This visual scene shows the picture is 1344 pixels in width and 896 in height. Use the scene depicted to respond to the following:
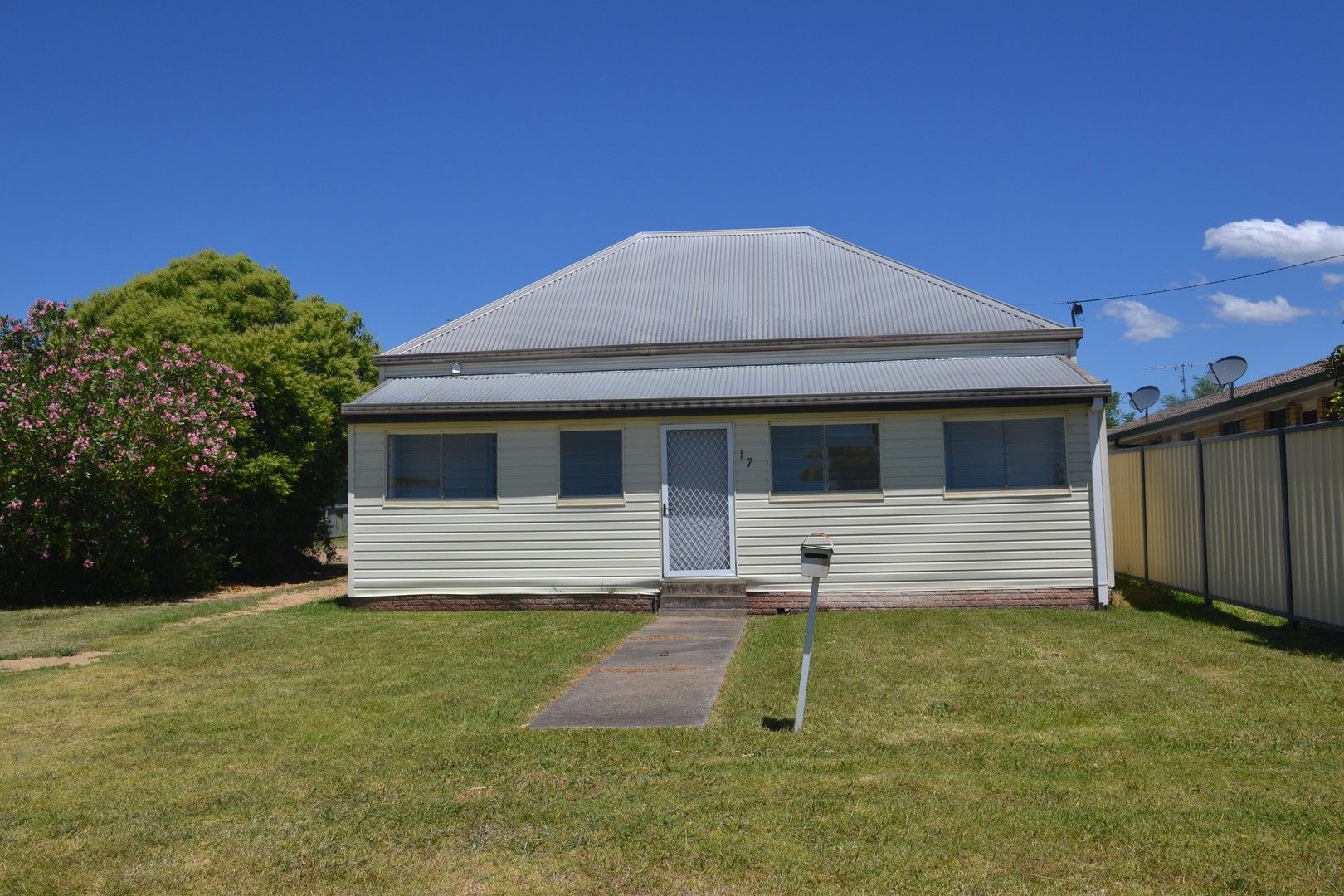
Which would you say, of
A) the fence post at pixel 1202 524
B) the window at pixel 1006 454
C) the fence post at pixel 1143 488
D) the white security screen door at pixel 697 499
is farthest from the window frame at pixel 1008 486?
the white security screen door at pixel 697 499

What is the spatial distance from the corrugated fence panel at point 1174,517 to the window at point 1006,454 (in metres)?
1.37

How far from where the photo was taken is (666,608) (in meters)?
13.8

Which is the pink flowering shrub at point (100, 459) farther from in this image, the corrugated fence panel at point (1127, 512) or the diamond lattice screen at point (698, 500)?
the corrugated fence panel at point (1127, 512)

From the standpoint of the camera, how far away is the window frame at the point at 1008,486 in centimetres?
1349

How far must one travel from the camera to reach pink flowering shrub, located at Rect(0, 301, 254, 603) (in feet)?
51.4

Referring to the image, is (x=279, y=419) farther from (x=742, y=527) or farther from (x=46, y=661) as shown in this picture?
(x=742, y=527)

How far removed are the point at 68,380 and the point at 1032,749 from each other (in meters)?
15.1

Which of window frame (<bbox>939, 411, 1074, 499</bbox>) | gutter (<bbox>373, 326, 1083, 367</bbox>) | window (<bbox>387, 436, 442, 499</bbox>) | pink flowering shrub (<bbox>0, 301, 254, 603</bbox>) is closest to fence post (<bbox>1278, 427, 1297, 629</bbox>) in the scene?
window frame (<bbox>939, 411, 1074, 499</bbox>)

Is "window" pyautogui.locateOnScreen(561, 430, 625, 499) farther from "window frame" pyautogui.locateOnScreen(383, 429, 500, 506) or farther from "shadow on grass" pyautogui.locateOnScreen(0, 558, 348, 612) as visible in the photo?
"shadow on grass" pyautogui.locateOnScreen(0, 558, 348, 612)

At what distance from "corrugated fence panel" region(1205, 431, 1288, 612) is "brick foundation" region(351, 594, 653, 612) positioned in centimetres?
681

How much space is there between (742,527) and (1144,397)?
551 inches

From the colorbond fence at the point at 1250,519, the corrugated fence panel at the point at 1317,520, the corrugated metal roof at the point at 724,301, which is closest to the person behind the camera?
the corrugated fence panel at the point at 1317,520

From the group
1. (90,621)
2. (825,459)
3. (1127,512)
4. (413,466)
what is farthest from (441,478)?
(1127,512)

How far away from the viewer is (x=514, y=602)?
14320 millimetres
